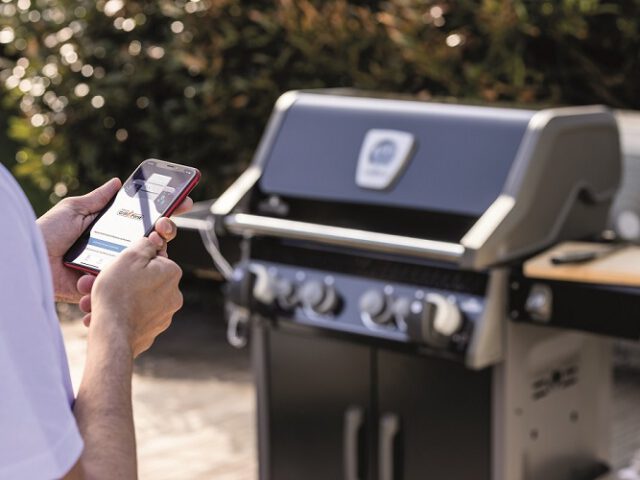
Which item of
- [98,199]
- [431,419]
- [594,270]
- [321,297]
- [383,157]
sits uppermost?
[98,199]

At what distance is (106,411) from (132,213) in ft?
1.42

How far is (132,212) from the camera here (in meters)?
1.77

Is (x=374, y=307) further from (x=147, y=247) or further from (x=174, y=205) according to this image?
(x=147, y=247)

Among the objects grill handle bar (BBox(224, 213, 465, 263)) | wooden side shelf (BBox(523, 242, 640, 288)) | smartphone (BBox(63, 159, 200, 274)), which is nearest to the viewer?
smartphone (BBox(63, 159, 200, 274))

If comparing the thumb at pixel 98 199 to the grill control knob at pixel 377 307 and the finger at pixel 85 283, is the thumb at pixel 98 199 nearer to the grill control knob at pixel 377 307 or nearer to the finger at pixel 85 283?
the finger at pixel 85 283

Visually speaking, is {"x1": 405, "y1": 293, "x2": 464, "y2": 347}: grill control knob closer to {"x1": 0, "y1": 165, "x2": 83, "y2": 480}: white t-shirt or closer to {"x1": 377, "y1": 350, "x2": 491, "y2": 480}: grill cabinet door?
{"x1": 377, "y1": 350, "x2": 491, "y2": 480}: grill cabinet door

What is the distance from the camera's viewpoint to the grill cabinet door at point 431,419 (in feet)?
10.8

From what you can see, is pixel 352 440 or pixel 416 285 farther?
pixel 352 440

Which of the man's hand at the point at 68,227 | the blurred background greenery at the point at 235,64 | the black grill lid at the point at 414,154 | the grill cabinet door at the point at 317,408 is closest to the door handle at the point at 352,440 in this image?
the grill cabinet door at the point at 317,408

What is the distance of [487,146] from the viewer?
3223 mm

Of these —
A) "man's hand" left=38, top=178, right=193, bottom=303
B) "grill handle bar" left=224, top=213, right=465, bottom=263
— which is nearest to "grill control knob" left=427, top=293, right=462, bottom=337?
"grill handle bar" left=224, top=213, right=465, bottom=263

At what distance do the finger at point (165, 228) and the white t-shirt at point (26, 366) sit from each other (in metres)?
0.37

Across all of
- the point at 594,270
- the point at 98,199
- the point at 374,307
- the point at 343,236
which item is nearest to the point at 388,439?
the point at 374,307

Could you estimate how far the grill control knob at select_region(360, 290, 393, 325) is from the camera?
329 centimetres
